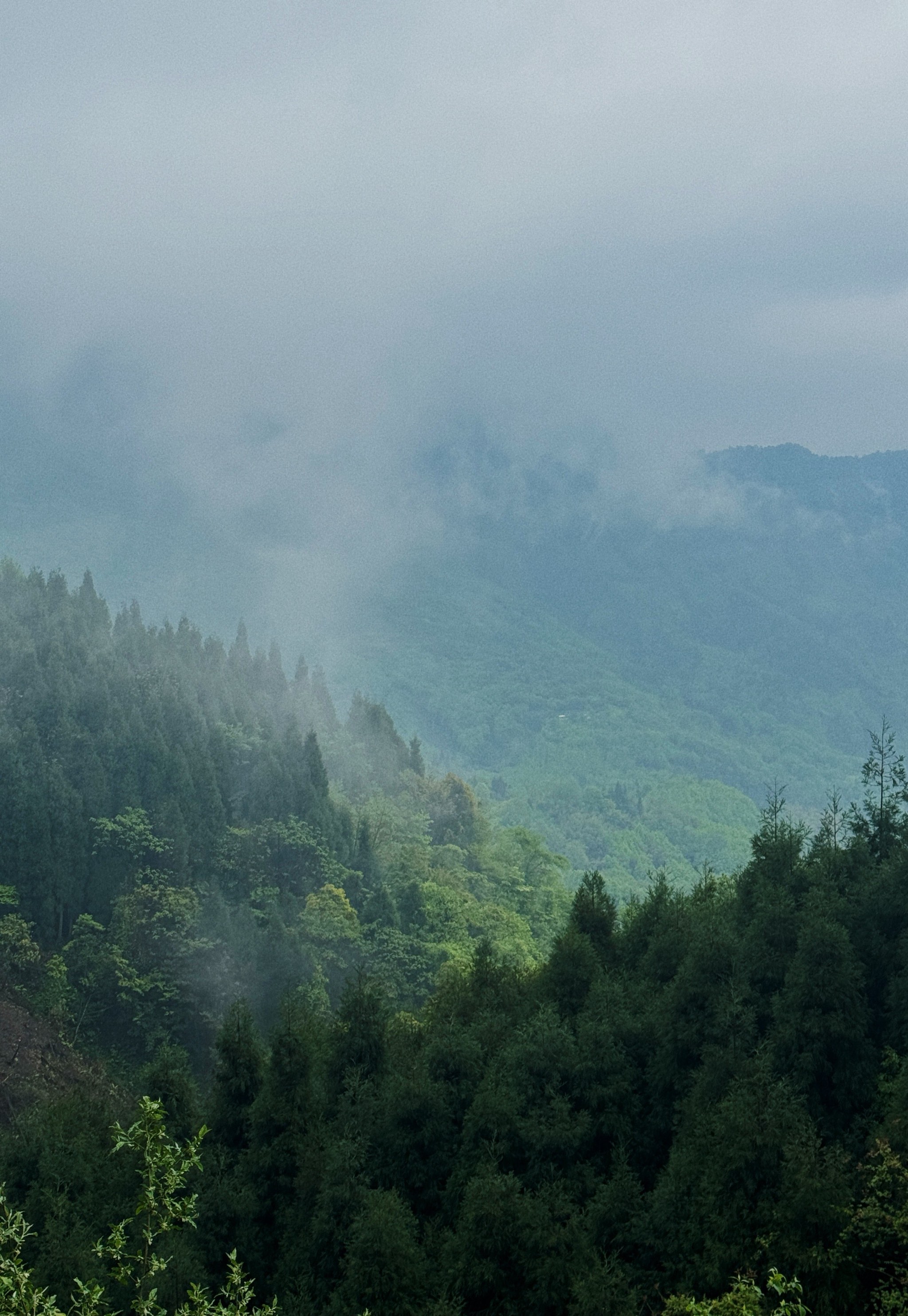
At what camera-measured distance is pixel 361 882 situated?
274ft

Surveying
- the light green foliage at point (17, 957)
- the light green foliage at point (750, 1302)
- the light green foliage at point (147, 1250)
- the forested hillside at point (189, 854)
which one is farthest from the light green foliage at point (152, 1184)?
the light green foliage at point (17, 957)

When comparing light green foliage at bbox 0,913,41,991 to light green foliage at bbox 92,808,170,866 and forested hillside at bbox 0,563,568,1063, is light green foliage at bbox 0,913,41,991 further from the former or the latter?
light green foliage at bbox 92,808,170,866

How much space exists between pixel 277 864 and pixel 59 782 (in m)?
15.3

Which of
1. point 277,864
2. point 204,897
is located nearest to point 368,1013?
point 204,897

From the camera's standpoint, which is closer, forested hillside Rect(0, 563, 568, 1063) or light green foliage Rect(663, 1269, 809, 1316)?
light green foliage Rect(663, 1269, 809, 1316)

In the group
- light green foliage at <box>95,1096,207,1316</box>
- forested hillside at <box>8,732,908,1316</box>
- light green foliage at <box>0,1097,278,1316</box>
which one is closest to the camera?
light green foliage at <box>0,1097,278,1316</box>

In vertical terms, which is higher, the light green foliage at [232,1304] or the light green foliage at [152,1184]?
the light green foliage at [152,1184]

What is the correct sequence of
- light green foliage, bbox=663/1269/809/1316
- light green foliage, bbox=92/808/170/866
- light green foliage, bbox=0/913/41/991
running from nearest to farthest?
light green foliage, bbox=663/1269/809/1316, light green foliage, bbox=0/913/41/991, light green foliage, bbox=92/808/170/866

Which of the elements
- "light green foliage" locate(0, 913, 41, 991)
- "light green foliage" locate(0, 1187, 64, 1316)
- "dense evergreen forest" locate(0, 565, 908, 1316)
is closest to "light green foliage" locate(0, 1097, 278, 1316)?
"light green foliage" locate(0, 1187, 64, 1316)

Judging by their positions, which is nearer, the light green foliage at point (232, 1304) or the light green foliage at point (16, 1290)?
the light green foliage at point (16, 1290)

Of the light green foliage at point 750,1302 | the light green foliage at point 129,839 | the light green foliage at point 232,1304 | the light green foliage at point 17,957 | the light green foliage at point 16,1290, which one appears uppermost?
the light green foliage at point 129,839

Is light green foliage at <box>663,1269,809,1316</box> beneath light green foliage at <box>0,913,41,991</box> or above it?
beneath

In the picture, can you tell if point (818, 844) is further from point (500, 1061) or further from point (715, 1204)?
point (715, 1204)

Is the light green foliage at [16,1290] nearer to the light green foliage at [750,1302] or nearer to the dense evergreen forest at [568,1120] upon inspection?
the dense evergreen forest at [568,1120]
